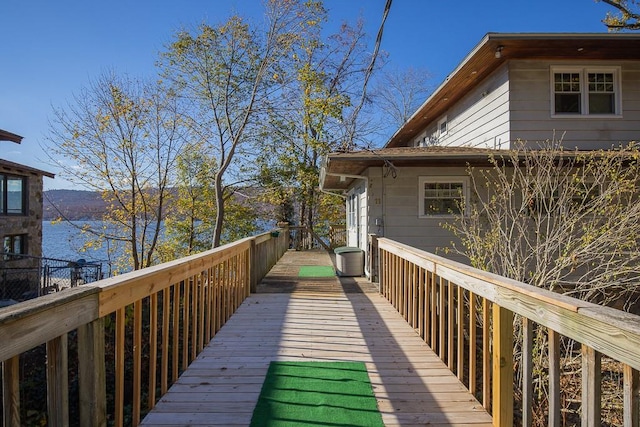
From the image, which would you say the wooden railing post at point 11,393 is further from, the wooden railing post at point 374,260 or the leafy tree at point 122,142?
the leafy tree at point 122,142

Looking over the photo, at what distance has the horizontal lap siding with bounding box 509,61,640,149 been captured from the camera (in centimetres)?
764

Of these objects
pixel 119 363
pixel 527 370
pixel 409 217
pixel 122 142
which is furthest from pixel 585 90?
pixel 122 142

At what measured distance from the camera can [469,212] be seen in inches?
299

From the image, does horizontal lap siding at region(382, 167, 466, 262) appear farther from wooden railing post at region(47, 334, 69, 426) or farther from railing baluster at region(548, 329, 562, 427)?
wooden railing post at region(47, 334, 69, 426)

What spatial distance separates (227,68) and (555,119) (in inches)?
360

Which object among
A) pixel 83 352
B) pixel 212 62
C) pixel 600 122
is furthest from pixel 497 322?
pixel 212 62

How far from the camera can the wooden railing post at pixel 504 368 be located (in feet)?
7.33

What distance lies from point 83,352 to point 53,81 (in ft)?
43.9

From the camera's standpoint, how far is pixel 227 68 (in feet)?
41.0

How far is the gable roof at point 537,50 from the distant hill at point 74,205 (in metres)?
11.8

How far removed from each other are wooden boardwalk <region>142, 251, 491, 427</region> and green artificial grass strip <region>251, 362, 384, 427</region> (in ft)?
0.25

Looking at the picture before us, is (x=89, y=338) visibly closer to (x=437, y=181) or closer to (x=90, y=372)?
(x=90, y=372)

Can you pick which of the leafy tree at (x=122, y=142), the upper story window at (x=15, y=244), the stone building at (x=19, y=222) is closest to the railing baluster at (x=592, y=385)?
the leafy tree at (x=122, y=142)

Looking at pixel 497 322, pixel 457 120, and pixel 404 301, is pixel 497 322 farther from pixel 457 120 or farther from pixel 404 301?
pixel 457 120
